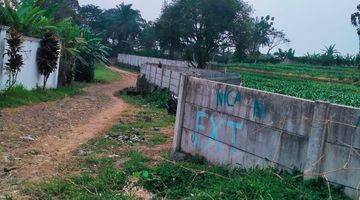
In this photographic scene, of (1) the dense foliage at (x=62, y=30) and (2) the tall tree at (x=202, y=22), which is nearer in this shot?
(1) the dense foliage at (x=62, y=30)

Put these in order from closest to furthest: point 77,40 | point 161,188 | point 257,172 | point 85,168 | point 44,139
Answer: point 257,172, point 161,188, point 85,168, point 44,139, point 77,40

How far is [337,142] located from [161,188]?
247cm

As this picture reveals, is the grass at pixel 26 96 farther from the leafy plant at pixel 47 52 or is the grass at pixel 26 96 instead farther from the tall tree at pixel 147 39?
the tall tree at pixel 147 39

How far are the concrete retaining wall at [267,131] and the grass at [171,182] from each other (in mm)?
223

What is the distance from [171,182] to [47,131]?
5296mm

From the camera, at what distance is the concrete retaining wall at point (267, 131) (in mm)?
5469

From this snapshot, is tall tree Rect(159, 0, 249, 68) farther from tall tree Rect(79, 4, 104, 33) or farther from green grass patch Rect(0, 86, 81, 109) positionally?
tall tree Rect(79, 4, 104, 33)

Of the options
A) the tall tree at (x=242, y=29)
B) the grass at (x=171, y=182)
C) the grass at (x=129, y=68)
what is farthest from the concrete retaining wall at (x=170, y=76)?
the grass at (x=129, y=68)

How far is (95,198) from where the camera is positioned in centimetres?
588

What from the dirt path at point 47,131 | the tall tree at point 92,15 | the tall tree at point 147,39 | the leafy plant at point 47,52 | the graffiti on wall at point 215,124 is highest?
the tall tree at point 92,15

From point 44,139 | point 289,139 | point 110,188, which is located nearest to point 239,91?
point 289,139

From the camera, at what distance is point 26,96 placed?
617 inches

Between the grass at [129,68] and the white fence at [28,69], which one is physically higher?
the white fence at [28,69]

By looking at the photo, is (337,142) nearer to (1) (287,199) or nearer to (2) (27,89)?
(1) (287,199)
